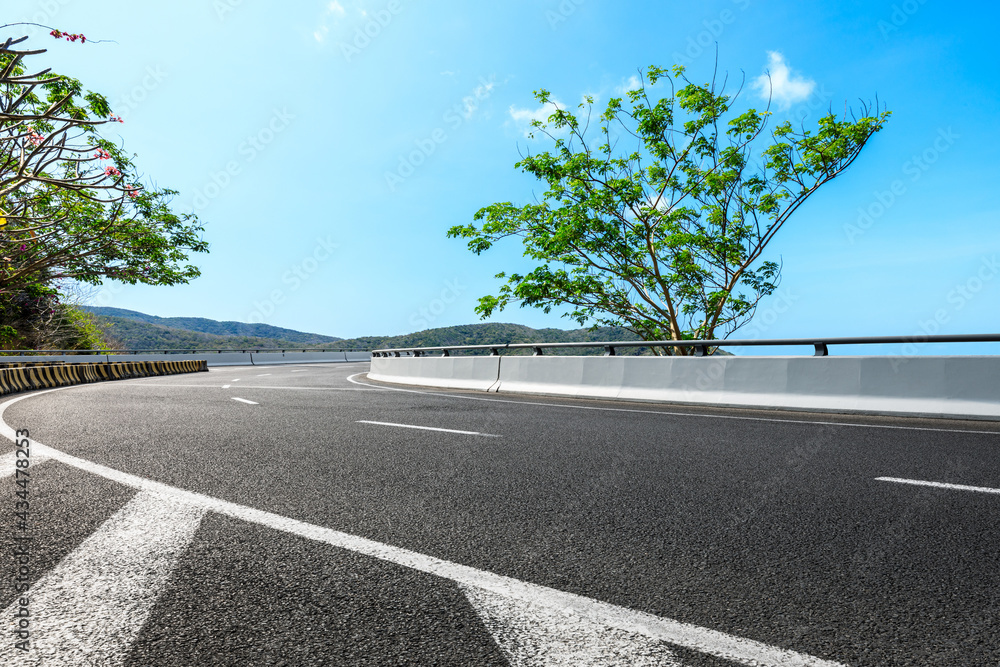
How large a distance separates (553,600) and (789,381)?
9.44 metres

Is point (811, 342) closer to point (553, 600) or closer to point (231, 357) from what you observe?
point (553, 600)

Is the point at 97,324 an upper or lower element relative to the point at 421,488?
upper

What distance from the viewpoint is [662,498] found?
4.59 m

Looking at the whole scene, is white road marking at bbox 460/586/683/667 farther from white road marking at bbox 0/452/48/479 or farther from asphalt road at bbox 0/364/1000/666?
white road marking at bbox 0/452/48/479

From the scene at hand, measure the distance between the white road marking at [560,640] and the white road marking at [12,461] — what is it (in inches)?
197

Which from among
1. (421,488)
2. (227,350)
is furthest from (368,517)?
(227,350)

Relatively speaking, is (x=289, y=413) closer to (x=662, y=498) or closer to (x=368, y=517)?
(x=368, y=517)

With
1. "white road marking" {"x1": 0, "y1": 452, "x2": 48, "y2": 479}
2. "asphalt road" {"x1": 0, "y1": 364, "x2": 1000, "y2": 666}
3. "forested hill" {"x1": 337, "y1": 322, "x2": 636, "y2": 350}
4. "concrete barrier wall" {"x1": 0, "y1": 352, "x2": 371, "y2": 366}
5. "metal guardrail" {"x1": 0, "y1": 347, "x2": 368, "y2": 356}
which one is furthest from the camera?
"forested hill" {"x1": 337, "y1": 322, "x2": 636, "y2": 350}

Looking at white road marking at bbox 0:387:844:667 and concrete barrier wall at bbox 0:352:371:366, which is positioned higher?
concrete barrier wall at bbox 0:352:371:366

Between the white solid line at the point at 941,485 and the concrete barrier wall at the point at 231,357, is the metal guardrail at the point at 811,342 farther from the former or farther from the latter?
the concrete barrier wall at the point at 231,357

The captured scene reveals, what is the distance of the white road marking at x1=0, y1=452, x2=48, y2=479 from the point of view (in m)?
5.62

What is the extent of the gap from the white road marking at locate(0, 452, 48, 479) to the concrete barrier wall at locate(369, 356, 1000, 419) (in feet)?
32.4

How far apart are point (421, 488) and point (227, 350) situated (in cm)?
4225

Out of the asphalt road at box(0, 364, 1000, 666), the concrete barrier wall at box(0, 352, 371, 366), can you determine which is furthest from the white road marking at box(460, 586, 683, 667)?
the concrete barrier wall at box(0, 352, 371, 366)
